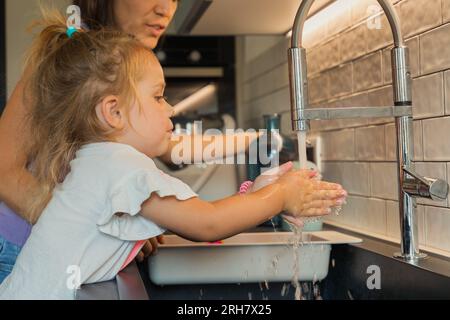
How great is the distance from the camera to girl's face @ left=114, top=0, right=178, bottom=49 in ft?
2.35

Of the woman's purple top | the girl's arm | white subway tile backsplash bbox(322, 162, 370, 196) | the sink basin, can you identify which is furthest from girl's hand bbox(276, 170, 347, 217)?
the woman's purple top

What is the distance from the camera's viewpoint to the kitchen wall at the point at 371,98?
0.69 metres

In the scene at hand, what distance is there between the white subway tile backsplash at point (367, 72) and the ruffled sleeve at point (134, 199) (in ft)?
1.18

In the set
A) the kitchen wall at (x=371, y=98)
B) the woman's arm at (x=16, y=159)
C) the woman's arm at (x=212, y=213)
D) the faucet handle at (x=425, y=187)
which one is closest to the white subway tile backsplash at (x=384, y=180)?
the kitchen wall at (x=371, y=98)

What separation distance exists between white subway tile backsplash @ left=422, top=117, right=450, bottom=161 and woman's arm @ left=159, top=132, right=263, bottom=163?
0.22 metres

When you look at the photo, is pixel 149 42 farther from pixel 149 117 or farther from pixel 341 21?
pixel 341 21

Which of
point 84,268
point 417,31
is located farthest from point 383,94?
point 84,268

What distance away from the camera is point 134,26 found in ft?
2.36

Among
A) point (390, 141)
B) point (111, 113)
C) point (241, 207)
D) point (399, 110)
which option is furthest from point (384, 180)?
point (111, 113)

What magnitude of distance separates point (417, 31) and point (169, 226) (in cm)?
38

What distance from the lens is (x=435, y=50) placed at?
2.27 ft

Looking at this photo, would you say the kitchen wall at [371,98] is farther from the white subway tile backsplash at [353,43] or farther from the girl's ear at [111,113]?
the girl's ear at [111,113]

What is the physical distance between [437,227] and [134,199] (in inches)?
14.3
